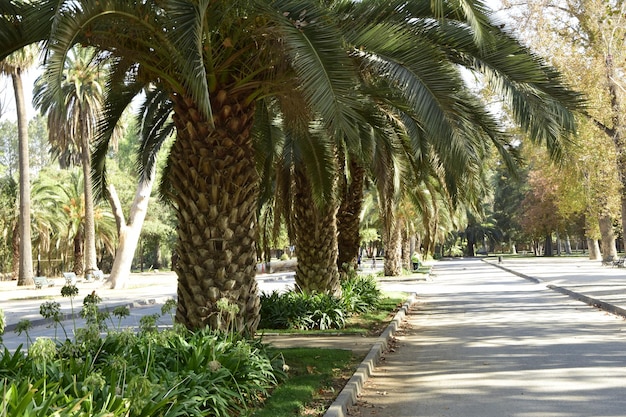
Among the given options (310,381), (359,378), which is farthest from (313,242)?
(310,381)

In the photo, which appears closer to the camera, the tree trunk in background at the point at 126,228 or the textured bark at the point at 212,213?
the textured bark at the point at 212,213

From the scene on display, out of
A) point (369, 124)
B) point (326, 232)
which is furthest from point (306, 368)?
point (326, 232)

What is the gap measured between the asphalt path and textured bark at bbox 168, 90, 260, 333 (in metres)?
2.24

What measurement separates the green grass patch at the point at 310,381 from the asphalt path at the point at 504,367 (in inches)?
14.9

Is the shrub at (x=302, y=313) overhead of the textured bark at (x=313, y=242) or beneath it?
beneath

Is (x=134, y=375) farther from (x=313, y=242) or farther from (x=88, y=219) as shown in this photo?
(x=88, y=219)

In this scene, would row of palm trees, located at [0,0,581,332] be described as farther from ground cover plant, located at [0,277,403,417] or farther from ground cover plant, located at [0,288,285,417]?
ground cover plant, located at [0,288,285,417]

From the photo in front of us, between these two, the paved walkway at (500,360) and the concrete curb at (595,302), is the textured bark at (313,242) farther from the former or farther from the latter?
the concrete curb at (595,302)

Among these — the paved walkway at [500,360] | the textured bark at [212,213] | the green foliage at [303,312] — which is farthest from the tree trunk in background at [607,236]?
the textured bark at [212,213]

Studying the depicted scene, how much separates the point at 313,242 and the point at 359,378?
7370mm

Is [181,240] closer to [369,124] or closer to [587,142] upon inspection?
[369,124]

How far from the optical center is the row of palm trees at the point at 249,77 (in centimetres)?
711

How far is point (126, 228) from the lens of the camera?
31578mm

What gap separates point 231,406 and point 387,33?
4.55 metres
